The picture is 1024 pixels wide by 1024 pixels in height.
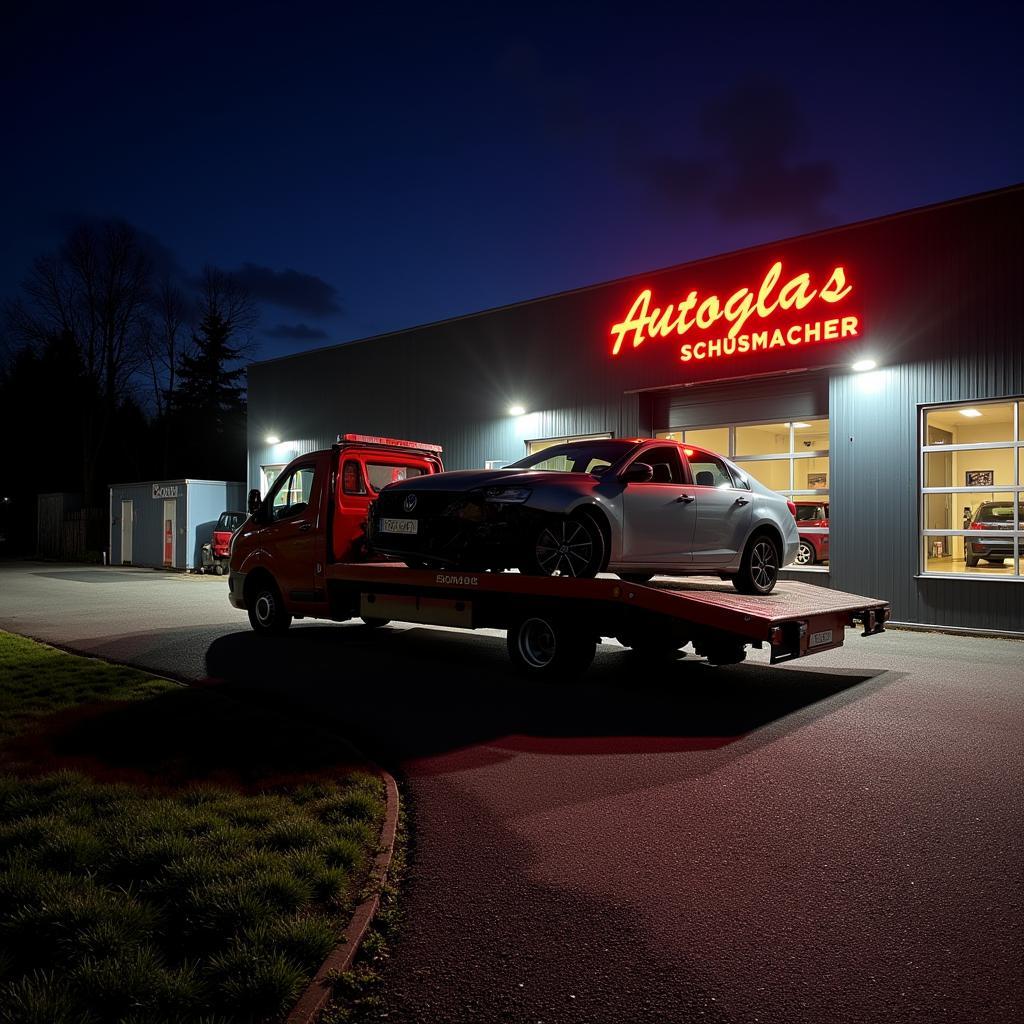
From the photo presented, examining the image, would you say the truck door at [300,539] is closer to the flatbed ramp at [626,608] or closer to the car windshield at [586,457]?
the flatbed ramp at [626,608]

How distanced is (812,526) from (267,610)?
10.2 m

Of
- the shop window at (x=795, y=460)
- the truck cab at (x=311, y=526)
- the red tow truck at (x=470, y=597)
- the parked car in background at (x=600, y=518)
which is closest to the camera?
the red tow truck at (x=470, y=597)

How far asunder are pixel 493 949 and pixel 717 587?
20.9ft

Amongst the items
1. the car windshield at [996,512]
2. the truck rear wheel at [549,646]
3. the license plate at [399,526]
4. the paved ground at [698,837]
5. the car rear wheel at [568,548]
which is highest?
the car windshield at [996,512]

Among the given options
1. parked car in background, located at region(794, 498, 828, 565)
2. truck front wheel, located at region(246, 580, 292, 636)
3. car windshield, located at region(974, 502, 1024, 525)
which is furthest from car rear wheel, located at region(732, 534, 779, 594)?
parked car in background, located at region(794, 498, 828, 565)

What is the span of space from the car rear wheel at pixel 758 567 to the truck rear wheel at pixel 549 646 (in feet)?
6.03

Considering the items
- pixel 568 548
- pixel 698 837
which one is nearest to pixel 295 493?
pixel 568 548

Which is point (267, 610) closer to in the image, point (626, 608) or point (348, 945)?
point (626, 608)

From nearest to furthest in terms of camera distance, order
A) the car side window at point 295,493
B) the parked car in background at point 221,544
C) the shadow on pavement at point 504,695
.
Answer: the shadow on pavement at point 504,695
the car side window at point 295,493
the parked car in background at point 221,544

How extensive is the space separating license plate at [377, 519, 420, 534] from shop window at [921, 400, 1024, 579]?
9.12m

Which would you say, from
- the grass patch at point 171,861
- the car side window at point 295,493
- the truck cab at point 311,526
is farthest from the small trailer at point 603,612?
the grass patch at point 171,861

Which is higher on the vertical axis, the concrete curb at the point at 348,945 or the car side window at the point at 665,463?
the car side window at the point at 665,463

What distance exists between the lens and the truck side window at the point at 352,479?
10.3 meters

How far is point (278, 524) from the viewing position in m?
10.9
